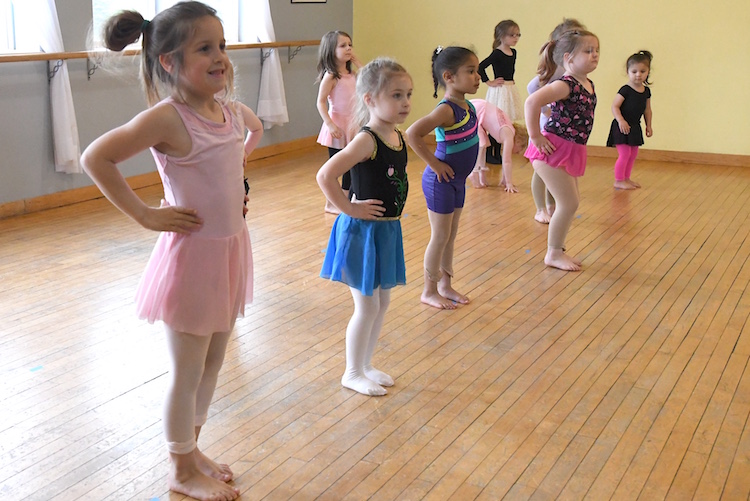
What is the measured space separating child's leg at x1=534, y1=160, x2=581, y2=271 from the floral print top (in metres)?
0.18

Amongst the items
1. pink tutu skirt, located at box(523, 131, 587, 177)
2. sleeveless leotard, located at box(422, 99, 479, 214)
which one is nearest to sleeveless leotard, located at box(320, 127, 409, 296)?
sleeveless leotard, located at box(422, 99, 479, 214)

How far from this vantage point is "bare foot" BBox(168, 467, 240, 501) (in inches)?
81.1

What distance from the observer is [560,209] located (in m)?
4.18

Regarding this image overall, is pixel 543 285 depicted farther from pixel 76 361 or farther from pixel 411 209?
pixel 76 361

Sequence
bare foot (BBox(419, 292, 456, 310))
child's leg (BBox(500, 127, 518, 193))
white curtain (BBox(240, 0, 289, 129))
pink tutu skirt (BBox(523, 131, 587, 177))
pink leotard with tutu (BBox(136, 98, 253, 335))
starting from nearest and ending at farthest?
pink leotard with tutu (BBox(136, 98, 253, 335)), bare foot (BBox(419, 292, 456, 310)), pink tutu skirt (BBox(523, 131, 587, 177)), child's leg (BBox(500, 127, 518, 193)), white curtain (BBox(240, 0, 289, 129))

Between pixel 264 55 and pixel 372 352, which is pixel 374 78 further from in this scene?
pixel 264 55

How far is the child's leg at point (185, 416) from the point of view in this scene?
6.40 feet

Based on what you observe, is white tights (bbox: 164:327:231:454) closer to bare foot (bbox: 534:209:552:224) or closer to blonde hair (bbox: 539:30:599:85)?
blonde hair (bbox: 539:30:599:85)

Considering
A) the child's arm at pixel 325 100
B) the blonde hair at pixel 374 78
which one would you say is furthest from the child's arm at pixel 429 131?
the child's arm at pixel 325 100

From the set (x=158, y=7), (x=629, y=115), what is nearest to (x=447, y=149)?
(x=629, y=115)

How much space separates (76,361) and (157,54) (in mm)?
1479

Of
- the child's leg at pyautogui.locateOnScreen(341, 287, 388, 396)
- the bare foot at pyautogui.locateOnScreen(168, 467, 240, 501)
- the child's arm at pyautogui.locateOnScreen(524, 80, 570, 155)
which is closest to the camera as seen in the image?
the bare foot at pyautogui.locateOnScreen(168, 467, 240, 501)

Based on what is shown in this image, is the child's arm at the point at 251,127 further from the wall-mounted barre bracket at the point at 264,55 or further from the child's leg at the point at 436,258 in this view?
the wall-mounted barre bracket at the point at 264,55

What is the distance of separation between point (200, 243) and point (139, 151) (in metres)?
0.25
